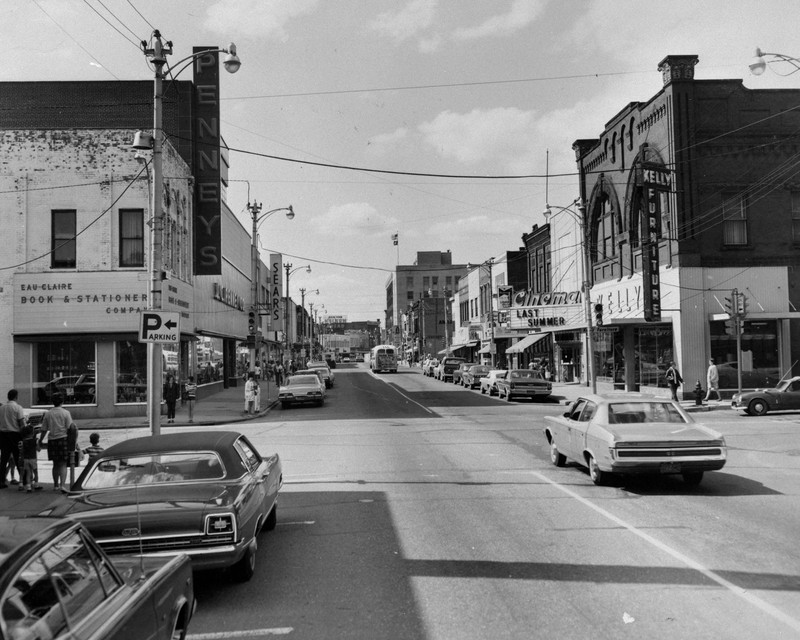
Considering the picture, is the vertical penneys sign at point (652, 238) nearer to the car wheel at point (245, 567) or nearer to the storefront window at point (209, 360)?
the storefront window at point (209, 360)

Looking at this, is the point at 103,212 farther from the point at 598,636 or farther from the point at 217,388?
the point at 598,636

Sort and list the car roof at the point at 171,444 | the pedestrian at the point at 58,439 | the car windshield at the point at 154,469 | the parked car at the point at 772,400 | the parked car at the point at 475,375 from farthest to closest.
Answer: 1. the parked car at the point at 475,375
2. the parked car at the point at 772,400
3. the pedestrian at the point at 58,439
4. the car roof at the point at 171,444
5. the car windshield at the point at 154,469

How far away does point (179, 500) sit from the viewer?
6.32 metres

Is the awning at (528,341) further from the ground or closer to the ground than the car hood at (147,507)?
further from the ground

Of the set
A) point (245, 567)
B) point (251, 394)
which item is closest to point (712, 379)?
point (251, 394)

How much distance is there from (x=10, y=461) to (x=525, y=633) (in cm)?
1124

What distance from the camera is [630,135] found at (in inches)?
1368

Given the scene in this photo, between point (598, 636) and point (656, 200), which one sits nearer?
point (598, 636)

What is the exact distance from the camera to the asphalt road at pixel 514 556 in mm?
5438

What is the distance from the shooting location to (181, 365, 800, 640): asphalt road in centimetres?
544

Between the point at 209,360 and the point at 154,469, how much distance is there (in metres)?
33.8

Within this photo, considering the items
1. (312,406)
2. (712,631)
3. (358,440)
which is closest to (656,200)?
(312,406)

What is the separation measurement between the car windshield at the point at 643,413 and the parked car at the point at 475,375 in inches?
1194

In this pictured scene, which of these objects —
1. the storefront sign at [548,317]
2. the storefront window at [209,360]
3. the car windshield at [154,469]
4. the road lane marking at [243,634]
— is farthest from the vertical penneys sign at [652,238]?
the road lane marking at [243,634]
